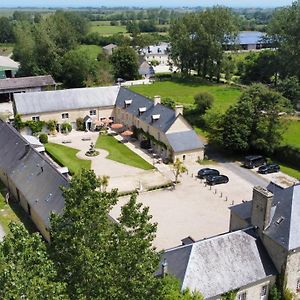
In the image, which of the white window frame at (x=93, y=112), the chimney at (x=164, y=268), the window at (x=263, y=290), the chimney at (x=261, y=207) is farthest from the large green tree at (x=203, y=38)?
the chimney at (x=164, y=268)

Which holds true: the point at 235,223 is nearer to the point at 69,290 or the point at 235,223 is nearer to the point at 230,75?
the point at 69,290

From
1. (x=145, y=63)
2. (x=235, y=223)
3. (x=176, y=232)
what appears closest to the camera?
(x=235, y=223)

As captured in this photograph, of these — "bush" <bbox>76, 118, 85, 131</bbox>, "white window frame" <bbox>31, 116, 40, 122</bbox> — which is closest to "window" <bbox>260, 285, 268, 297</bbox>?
"bush" <bbox>76, 118, 85, 131</bbox>

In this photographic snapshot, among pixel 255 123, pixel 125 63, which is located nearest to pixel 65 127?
pixel 255 123

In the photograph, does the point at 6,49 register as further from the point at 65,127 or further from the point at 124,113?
the point at 124,113

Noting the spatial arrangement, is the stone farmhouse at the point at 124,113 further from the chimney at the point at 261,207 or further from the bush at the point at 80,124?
the chimney at the point at 261,207

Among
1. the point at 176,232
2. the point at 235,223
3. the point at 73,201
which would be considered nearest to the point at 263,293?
the point at 235,223
